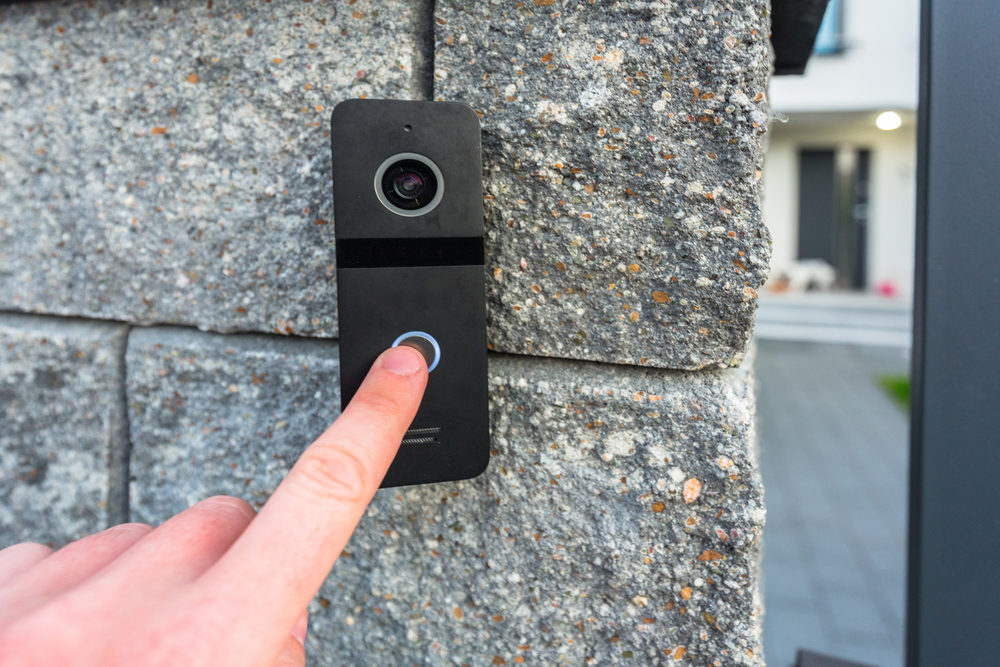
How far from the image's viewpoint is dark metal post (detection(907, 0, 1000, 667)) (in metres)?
0.76

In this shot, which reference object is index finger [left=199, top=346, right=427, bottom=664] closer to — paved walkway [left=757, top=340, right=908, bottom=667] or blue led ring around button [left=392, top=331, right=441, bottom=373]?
blue led ring around button [left=392, top=331, right=441, bottom=373]

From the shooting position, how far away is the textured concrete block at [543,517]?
0.76m

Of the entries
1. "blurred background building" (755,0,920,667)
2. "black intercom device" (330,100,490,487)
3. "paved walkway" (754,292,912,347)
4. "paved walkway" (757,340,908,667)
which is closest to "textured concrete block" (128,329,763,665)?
"black intercom device" (330,100,490,487)

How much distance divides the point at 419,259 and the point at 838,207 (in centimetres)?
A: 1152

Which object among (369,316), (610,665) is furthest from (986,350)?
(369,316)

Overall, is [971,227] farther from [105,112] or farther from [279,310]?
[105,112]

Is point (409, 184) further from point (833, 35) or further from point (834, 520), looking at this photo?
point (833, 35)

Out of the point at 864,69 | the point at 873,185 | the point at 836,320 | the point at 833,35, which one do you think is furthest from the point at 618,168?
the point at 873,185

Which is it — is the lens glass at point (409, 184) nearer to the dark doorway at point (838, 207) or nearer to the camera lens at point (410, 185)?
the camera lens at point (410, 185)

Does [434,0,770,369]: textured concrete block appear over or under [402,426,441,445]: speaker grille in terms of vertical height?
over

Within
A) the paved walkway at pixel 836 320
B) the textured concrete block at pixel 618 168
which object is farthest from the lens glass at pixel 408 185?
the paved walkway at pixel 836 320

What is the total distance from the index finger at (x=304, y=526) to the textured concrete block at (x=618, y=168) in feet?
1.03

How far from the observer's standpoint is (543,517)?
0.80m

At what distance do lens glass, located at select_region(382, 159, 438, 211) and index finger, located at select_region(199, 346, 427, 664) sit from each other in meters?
0.24
